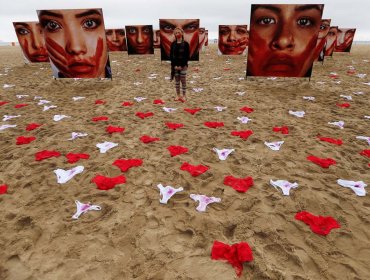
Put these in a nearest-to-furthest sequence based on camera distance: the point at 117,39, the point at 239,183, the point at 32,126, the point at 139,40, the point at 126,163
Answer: the point at 239,183, the point at 126,163, the point at 32,126, the point at 139,40, the point at 117,39

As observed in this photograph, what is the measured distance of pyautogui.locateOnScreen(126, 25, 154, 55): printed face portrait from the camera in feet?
55.9

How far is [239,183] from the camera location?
3.18m

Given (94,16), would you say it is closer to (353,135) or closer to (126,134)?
(126,134)

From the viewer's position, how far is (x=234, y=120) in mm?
5352

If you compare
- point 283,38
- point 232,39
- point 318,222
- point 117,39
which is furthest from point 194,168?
point 117,39

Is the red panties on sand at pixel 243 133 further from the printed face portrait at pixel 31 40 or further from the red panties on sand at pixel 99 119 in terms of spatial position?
the printed face portrait at pixel 31 40

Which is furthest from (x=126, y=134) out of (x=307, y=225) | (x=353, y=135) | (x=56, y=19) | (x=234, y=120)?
(x=56, y=19)

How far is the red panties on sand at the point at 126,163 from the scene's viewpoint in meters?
3.54

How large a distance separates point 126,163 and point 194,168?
0.99 meters

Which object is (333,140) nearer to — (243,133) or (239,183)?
(243,133)

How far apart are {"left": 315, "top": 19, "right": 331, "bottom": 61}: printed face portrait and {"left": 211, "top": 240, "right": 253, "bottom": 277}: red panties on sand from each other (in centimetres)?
1267

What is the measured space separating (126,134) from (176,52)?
256 cm

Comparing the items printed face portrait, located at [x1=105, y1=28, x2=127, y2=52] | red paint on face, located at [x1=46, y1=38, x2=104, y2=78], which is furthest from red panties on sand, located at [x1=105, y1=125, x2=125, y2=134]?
printed face portrait, located at [x1=105, y1=28, x2=127, y2=52]

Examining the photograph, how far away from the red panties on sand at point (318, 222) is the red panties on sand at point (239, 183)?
→ 664mm
